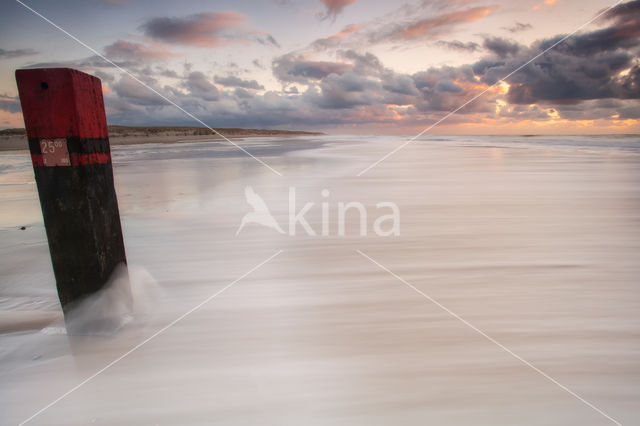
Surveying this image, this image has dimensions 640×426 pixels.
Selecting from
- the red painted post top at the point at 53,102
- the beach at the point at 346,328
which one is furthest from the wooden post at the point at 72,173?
the beach at the point at 346,328

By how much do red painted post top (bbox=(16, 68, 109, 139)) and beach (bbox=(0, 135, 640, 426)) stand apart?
1073 millimetres

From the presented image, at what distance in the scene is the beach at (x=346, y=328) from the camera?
54.2 inches

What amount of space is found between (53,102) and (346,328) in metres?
1.80

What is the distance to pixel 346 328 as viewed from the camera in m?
1.89

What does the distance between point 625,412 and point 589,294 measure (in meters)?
1.08

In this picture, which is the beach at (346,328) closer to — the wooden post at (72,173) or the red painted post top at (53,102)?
the wooden post at (72,173)

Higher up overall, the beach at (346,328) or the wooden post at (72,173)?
the wooden post at (72,173)

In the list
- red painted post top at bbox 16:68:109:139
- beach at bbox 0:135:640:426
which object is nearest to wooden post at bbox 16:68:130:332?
red painted post top at bbox 16:68:109:139

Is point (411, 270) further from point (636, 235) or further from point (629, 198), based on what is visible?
point (629, 198)

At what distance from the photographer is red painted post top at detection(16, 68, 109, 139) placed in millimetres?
1438

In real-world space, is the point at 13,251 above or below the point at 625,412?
above

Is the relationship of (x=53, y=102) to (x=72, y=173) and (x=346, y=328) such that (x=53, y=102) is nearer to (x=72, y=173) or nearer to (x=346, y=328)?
(x=72, y=173)

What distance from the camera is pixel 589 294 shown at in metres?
2.20

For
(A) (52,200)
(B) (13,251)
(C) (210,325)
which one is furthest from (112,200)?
(B) (13,251)
